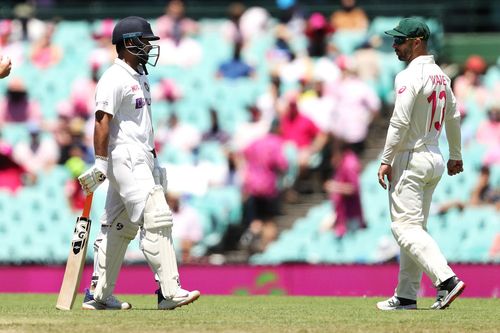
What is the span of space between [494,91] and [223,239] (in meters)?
3.57

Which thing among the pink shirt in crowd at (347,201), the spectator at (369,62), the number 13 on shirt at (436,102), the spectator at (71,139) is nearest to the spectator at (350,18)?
the spectator at (369,62)

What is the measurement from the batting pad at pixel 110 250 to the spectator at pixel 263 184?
229 inches

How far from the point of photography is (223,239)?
42.8 feet

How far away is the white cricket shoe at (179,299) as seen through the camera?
6.69m

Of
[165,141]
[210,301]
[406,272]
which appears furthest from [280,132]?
[406,272]

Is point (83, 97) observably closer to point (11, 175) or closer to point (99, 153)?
point (11, 175)

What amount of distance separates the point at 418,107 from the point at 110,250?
2.09m

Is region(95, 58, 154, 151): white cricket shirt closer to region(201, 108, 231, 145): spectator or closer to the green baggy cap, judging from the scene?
the green baggy cap

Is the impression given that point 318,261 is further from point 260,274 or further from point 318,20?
point 318,20

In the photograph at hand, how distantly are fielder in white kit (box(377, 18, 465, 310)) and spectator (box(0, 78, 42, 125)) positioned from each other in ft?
26.6

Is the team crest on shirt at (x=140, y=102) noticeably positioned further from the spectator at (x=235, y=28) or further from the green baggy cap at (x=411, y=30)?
the spectator at (x=235, y=28)

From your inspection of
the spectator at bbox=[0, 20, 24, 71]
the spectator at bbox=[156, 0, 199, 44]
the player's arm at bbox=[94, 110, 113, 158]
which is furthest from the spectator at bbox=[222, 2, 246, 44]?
the player's arm at bbox=[94, 110, 113, 158]

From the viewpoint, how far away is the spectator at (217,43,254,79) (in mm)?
14343

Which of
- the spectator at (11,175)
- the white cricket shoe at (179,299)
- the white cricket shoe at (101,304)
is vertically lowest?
the spectator at (11,175)
